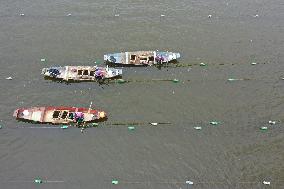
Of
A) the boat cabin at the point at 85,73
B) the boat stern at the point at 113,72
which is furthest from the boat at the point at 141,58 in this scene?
the boat cabin at the point at 85,73

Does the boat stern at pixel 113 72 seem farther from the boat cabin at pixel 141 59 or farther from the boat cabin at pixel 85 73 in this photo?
the boat cabin at pixel 141 59

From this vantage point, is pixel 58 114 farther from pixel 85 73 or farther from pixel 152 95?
pixel 152 95

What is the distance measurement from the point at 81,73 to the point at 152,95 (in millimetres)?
7200

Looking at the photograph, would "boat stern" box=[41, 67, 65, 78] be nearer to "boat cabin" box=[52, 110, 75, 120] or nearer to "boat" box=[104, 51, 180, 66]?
"boat" box=[104, 51, 180, 66]

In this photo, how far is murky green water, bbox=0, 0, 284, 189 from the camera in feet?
121

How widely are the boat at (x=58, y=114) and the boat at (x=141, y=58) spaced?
24.1 feet

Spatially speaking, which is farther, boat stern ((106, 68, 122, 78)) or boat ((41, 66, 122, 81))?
boat stern ((106, 68, 122, 78))

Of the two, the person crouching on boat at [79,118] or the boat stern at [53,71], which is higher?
the boat stern at [53,71]

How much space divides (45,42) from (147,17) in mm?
12068

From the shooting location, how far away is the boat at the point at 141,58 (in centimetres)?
4641

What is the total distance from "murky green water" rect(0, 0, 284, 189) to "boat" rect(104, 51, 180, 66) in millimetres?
905

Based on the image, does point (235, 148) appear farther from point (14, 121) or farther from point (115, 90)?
point (14, 121)

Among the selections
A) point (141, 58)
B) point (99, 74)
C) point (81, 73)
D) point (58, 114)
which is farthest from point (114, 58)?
point (58, 114)

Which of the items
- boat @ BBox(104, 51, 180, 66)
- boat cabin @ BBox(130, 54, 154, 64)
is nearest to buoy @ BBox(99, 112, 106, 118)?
boat @ BBox(104, 51, 180, 66)
